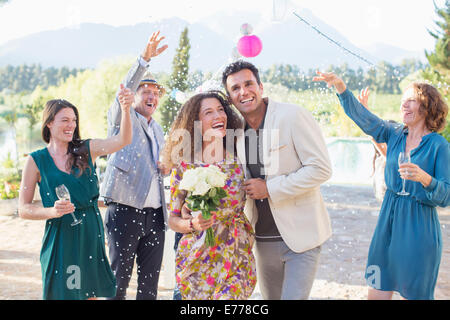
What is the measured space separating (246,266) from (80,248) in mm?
1105

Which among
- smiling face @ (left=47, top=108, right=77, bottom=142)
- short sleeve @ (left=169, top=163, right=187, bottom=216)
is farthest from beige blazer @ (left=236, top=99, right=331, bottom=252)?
smiling face @ (left=47, top=108, right=77, bottom=142)

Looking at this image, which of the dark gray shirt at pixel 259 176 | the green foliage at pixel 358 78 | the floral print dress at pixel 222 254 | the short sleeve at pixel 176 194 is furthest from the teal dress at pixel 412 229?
the green foliage at pixel 358 78

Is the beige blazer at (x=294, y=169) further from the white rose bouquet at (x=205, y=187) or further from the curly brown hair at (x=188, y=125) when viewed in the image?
the white rose bouquet at (x=205, y=187)

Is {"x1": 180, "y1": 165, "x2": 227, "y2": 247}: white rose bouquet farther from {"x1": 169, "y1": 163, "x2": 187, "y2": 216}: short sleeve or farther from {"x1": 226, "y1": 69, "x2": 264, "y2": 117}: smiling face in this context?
{"x1": 226, "y1": 69, "x2": 264, "y2": 117}: smiling face

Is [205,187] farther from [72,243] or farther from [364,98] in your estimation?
[364,98]

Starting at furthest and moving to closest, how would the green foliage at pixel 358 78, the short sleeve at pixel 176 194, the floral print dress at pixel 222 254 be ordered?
the green foliage at pixel 358 78 → the short sleeve at pixel 176 194 → the floral print dress at pixel 222 254

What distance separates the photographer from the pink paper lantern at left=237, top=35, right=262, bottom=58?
4129mm

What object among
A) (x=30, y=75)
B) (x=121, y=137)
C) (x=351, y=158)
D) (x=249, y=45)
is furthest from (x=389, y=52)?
(x=121, y=137)

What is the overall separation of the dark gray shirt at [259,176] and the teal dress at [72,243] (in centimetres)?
107

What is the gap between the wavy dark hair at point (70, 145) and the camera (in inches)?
106

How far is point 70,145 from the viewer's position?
2.76m

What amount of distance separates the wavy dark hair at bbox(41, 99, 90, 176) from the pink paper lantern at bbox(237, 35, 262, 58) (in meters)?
2.00
